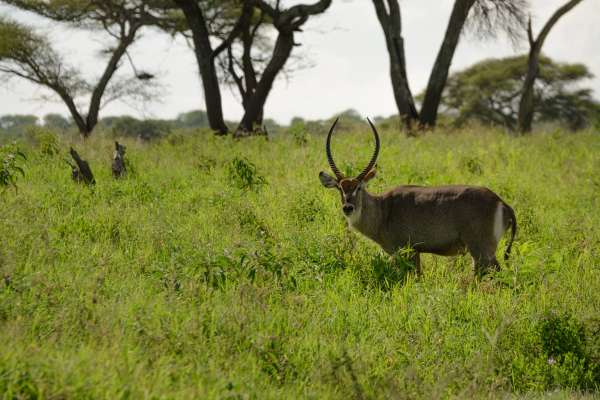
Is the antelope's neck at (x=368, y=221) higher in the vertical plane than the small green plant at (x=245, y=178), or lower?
lower

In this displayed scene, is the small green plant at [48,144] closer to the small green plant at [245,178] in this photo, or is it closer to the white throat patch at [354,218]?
the small green plant at [245,178]

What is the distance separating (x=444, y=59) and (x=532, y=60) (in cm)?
254

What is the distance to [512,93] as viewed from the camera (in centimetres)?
2847

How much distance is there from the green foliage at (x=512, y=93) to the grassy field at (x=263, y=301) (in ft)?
68.2

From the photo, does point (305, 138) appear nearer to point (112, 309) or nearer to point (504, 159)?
point (504, 159)

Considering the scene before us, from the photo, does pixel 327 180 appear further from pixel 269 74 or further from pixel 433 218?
pixel 269 74

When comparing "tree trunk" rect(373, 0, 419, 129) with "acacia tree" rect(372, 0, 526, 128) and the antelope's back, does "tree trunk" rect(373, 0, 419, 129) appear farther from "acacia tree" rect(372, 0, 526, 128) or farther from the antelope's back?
the antelope's back

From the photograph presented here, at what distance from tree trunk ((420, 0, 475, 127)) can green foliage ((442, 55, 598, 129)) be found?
1272cm

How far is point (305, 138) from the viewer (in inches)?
454

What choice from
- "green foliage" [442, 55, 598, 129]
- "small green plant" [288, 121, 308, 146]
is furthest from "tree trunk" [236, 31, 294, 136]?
"green foliage" [442, 55, 598, 129]

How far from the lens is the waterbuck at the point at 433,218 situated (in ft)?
18.5

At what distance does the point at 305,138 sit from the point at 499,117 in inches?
772

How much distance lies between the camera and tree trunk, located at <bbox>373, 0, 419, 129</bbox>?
47.3ft

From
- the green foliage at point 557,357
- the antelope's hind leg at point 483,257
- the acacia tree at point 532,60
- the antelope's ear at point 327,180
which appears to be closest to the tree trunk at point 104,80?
the acacia tree at point 532,60
